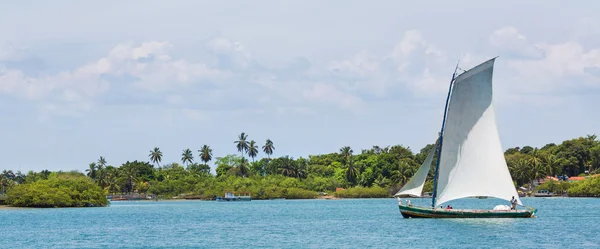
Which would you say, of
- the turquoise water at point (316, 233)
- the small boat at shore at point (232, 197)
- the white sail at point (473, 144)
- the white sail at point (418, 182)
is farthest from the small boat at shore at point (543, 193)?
the white sail at point (418, 182)

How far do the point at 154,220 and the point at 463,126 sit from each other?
36642mm

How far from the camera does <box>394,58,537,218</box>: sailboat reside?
68.3 meters

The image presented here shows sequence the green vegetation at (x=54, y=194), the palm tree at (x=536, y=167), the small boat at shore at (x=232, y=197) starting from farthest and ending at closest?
1. the palm tree at (x=536, y=167)
2. the small boat at shore at (x=232, y=197)
3. the green vegetation at (x=54, y=194)

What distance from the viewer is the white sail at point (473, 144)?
68.3 metres

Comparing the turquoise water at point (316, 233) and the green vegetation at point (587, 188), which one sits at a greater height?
the green vegetation at point (587, 188)

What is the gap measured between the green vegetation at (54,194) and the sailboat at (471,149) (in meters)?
71.6

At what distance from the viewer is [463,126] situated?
68.9m

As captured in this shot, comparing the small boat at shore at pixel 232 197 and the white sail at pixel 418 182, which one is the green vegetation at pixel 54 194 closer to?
the small boat at shore at pixel 232 197

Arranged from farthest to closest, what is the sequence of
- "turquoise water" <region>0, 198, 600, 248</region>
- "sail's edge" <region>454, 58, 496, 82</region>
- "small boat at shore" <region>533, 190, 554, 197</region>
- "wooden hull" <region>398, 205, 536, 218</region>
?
"small boat at shore" <region>533, 190, 554, 197</region>
"wooden hull" <region>398, 205, 536, 218</region>
"sail's edge" <region>454, 58, 496, 82</region>
"turquoise water" <region>0, 198, 600, 248</region>

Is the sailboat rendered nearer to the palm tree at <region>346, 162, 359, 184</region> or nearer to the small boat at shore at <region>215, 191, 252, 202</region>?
the small boat at shore at <region>215, 191, 252, 202</region>

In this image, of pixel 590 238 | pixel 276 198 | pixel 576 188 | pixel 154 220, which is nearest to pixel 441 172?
pixel 590 238

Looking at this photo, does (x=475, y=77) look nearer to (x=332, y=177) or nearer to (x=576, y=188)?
(x=576, y=188)

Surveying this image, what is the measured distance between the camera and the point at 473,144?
6900 cm

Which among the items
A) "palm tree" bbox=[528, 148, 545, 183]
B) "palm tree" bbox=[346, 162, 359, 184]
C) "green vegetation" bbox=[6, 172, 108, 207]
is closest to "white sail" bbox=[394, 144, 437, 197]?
"green vegetation" bbox=[6, 172, 108, 207]
